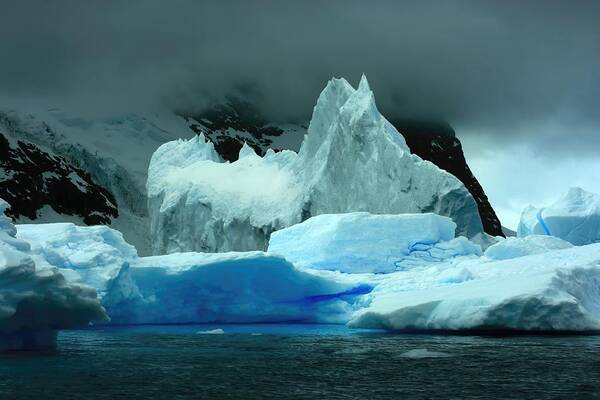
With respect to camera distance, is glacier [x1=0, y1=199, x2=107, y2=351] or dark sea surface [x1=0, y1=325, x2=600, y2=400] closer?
dark sea surface [x1=0, y1=325, x2=600, y2=400]

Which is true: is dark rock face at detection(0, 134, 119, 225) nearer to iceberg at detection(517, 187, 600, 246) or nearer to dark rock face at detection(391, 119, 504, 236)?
dark rock face at detection(391, 119, 504, 236)

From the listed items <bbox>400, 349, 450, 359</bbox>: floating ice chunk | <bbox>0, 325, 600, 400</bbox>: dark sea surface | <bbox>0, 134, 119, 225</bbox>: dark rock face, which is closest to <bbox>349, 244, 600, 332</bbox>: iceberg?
<bbox>0, 325, 600, 400</bbox>: dark sea surface

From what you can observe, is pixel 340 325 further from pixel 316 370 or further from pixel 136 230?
pixel 136 230

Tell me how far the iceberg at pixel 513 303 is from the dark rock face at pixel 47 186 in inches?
2519

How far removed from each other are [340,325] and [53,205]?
66.4 m

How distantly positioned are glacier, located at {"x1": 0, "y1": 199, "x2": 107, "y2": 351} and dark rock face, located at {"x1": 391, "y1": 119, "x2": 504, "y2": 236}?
67790 millimetres

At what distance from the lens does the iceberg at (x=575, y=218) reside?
30688mm

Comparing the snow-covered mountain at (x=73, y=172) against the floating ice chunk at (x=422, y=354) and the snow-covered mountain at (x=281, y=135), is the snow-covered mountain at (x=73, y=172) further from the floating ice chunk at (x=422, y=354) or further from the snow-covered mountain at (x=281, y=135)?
the floating ice chunk at (x=422, y=354)

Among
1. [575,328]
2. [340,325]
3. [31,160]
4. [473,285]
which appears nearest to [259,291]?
[340,325]

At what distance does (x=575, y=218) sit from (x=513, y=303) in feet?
56.9

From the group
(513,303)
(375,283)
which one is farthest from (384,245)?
(513,303)

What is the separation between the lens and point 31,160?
8150 centimetres

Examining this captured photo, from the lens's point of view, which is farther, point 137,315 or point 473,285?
point 137,315

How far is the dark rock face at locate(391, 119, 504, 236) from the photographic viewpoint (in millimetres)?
80438
